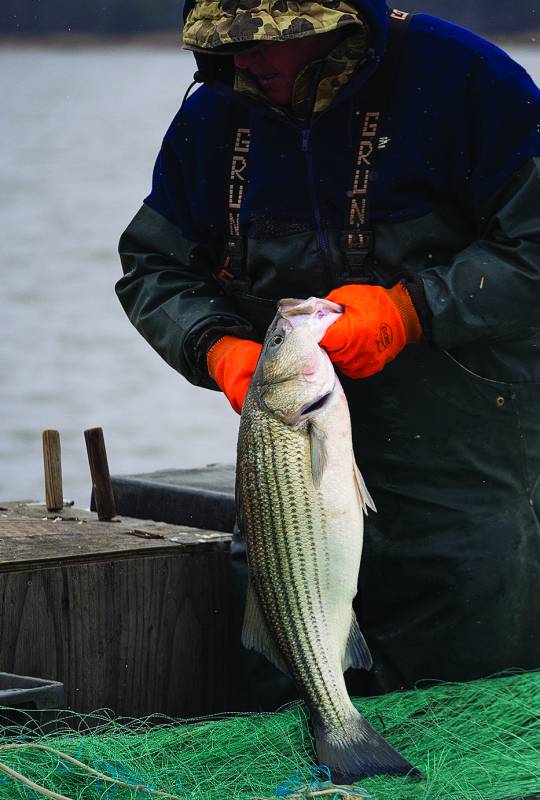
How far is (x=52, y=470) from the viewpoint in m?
4.68

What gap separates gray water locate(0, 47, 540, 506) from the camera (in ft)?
61.9

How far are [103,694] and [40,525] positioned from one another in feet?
2.20

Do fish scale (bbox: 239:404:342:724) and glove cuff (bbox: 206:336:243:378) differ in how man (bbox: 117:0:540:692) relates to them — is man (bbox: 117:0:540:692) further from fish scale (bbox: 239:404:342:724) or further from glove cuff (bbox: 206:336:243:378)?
fish scale (bbox: 239:404:342:724)

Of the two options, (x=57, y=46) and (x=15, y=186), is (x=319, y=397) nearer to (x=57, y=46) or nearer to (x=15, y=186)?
(x=57, y=46)

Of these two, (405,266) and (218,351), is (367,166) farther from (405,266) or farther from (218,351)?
(218,351)

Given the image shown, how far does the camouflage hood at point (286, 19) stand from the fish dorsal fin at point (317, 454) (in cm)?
102

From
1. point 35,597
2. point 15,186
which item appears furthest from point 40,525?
point 15,186

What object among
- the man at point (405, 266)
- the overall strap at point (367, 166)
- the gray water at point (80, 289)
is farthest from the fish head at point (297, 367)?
the gray water at point (80, 289)

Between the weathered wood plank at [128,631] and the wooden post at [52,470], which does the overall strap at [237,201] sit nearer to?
the weathered wood plank at [128,631]

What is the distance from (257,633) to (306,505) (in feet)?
1.26

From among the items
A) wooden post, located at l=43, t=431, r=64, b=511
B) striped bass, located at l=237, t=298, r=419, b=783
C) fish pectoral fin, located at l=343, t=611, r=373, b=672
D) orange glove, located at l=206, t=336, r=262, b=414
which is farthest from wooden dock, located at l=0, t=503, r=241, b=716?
fish pectoral fin, located at l=343, t=611, r=373, b=672

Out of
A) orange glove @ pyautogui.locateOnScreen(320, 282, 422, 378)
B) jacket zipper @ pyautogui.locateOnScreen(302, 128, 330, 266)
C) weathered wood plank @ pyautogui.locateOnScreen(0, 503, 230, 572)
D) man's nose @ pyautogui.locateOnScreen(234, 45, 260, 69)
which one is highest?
man's nose @ pyautogui.locateOnScreen(234, 45, 260, 69)

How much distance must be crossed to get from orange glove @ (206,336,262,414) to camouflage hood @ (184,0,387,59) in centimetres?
80

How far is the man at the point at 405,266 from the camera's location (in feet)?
10.9
